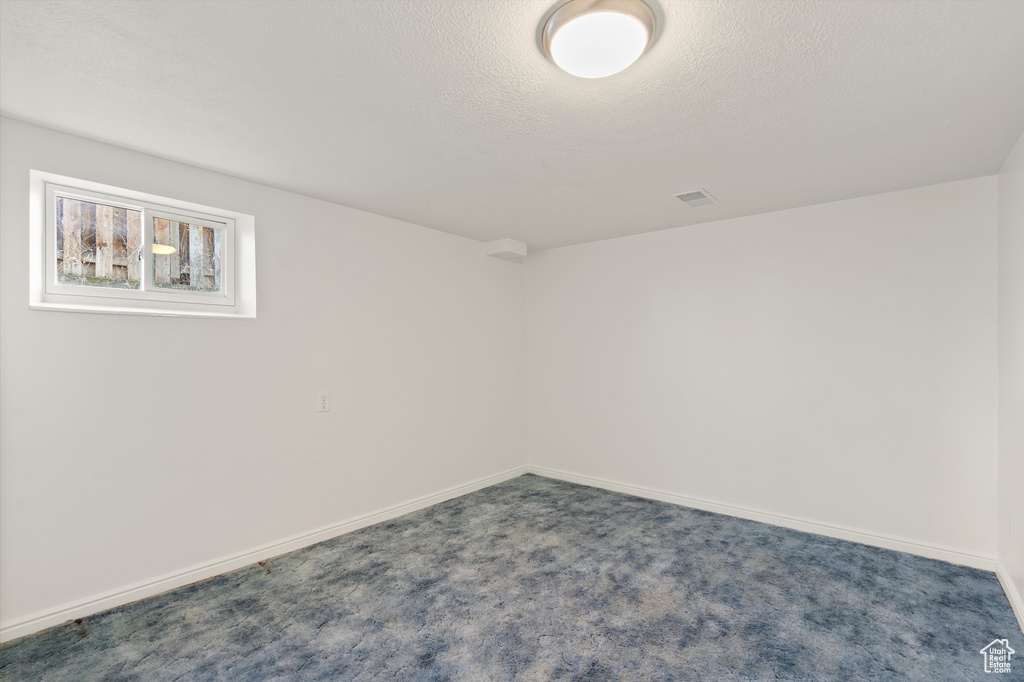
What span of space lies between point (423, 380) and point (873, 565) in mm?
3454

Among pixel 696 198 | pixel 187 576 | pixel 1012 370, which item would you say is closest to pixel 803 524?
pixel 1012 370

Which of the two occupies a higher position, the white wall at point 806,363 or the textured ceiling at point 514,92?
the textured ceiling at point 514,92

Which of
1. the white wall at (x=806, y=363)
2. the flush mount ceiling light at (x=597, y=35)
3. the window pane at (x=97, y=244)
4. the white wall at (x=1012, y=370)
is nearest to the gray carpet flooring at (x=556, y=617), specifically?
the white wall at (x=1012, y=370)

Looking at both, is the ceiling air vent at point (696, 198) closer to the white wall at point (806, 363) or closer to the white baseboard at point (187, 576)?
the white wall at point (806, 363)

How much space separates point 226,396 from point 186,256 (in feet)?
2.99

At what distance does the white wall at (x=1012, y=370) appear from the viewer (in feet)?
7.85

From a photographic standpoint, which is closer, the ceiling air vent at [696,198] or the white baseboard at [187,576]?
the white baseboard at [187,576]

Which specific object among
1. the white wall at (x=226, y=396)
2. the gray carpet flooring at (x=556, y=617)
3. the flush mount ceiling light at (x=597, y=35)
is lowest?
the gray carpet flooring at (x=556, y=617)

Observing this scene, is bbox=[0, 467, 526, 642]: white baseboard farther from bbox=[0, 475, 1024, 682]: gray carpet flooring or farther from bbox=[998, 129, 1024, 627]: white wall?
bbox=[998, 129, 1024, 627]: white wall

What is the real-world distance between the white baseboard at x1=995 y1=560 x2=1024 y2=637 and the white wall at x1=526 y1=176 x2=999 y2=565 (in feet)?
0.47

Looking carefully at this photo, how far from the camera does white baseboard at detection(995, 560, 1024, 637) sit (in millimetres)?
2316

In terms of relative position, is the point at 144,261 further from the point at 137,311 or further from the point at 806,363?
the point at 806,363

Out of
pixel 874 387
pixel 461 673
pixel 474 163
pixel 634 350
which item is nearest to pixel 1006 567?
pixel 874 387

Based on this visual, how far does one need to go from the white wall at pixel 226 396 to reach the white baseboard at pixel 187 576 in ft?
0.13
